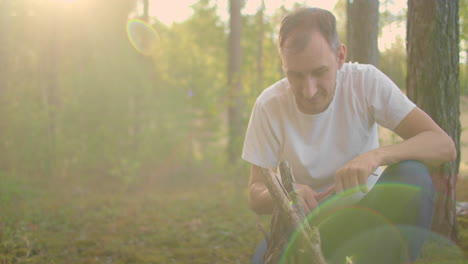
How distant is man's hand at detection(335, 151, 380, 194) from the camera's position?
199 centimetres

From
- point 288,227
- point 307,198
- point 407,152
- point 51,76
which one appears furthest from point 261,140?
point 51,76

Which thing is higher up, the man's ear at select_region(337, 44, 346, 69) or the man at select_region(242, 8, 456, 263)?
the man's ear at select_region(337, 44, 346, 69)

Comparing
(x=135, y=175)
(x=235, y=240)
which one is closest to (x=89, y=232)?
(x=235, y=240)

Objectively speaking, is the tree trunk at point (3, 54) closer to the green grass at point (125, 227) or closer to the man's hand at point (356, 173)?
the green grass at point (125, 227)

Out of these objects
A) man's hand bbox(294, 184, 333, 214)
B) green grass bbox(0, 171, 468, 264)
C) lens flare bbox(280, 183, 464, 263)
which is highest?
man's hand bbox(294, 184, 333, 214)

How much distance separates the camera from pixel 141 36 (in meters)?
12.4

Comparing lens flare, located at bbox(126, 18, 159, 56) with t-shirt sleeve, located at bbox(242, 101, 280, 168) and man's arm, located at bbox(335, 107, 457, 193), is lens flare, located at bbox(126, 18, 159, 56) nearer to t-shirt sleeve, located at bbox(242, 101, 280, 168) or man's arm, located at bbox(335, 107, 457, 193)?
t-shirt sleeve, located at bbox(242, 101, 280, 168)

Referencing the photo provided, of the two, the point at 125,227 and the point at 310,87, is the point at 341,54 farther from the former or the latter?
the point at 125,227

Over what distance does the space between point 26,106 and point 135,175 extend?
289cm

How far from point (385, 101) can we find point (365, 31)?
187cm

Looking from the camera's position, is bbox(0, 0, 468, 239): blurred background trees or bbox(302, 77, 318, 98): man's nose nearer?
bbox(302, 77, 318, 98): man's nose

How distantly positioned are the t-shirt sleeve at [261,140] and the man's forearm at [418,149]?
64 centimetres

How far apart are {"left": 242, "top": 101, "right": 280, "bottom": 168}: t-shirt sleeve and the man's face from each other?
27cm

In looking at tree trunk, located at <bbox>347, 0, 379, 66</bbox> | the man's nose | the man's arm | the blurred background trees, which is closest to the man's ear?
the man's nose
